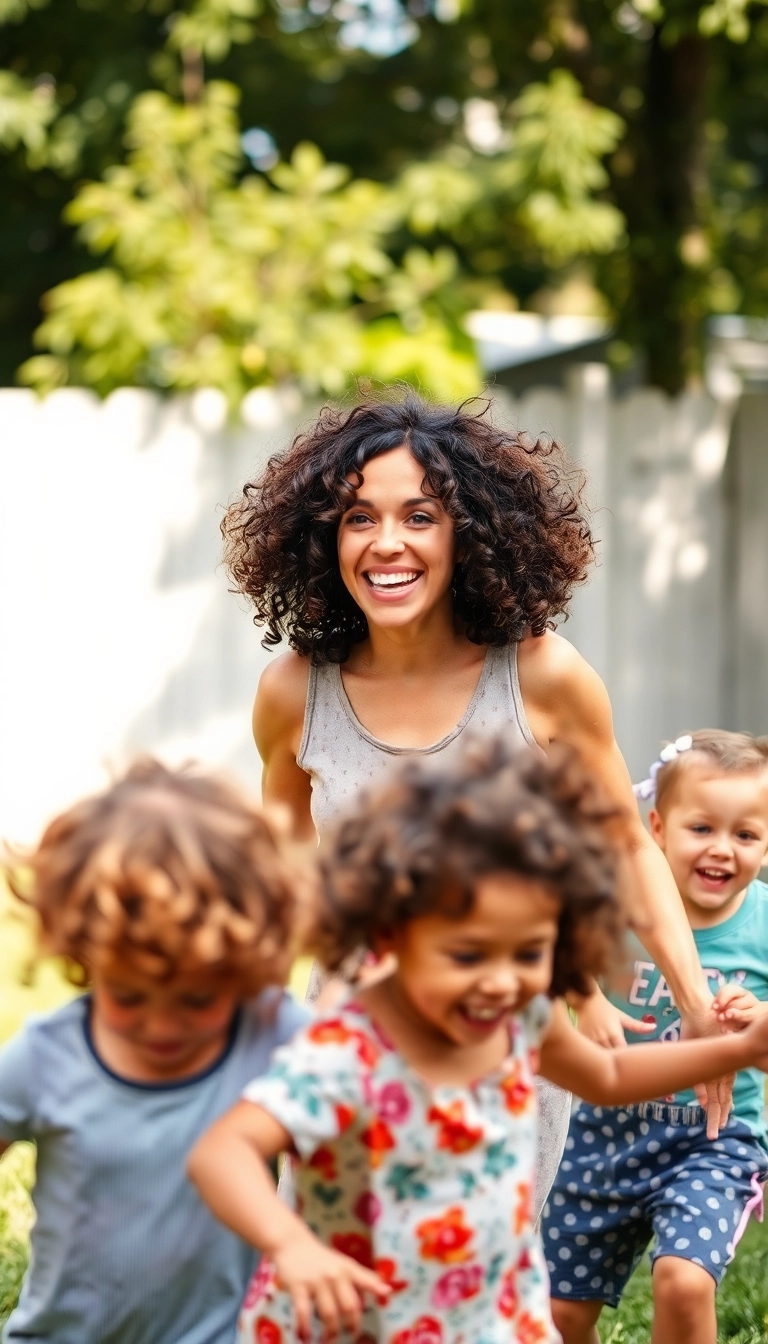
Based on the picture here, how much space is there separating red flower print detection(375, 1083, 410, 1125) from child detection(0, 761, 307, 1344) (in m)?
0.20

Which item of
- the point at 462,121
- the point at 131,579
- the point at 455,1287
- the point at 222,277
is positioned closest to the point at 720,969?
the point at 455,1287

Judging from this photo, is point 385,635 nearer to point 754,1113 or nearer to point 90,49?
point 754,1113

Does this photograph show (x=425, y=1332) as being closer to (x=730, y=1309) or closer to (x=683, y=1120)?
(x=683, y=1120)

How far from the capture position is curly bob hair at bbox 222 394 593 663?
3537 millimetres

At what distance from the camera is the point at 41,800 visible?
865cm

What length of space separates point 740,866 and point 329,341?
5992mm

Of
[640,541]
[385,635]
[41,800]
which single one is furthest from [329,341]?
[385,635]

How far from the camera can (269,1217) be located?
7.07ft

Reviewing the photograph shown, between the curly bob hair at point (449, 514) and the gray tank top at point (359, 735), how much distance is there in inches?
3.6

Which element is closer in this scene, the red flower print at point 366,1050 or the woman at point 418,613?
the red flower print at point 366,1050

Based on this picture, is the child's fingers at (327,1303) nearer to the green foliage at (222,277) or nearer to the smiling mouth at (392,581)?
the smiling mouth at (392,581)

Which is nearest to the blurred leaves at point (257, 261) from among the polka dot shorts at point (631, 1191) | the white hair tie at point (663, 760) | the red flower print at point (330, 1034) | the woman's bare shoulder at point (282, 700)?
the white hair tie at point (663, 760)

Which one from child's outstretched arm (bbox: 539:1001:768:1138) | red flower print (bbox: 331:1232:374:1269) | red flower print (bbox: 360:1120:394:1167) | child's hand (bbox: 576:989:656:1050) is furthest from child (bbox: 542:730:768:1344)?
red flower print (bbox: 360:1120:394:1167)

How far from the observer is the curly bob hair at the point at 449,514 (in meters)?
3.54
